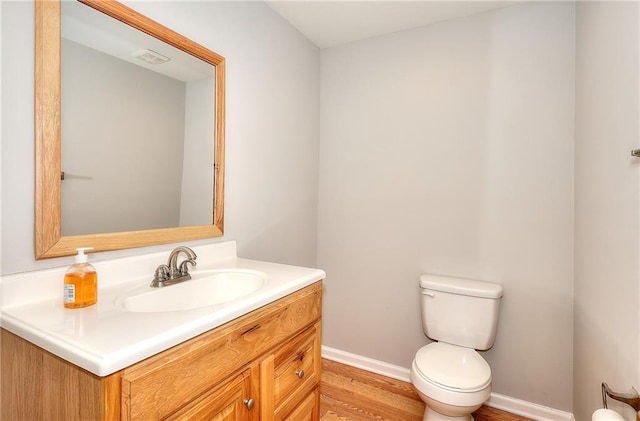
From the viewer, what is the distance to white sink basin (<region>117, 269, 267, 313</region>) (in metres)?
1.01

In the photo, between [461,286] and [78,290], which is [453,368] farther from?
[78,290]

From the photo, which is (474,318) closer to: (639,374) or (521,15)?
(639,374)

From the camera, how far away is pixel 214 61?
1444mm

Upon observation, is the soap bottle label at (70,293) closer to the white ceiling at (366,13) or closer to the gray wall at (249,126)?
the gray wall at (249,126)

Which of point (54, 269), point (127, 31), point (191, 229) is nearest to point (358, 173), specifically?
point (191, 229)

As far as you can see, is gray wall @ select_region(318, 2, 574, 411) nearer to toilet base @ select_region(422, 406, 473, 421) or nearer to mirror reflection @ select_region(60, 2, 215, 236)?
toilet base @ select_region(422, 406, 473, 421)

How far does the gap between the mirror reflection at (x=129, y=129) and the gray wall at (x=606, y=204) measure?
1.61m

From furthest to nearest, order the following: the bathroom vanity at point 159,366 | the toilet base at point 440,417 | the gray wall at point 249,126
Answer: the toilet base at point 440,417 → the gray wall at point 249,126 → the bathroom vanity at point 159,366

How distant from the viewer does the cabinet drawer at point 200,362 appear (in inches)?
25.4

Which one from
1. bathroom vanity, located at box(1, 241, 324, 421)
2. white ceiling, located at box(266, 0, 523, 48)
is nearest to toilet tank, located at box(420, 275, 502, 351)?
bathroom vanity, located at box(1, 241, 324, 421)

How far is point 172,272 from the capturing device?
1155mm

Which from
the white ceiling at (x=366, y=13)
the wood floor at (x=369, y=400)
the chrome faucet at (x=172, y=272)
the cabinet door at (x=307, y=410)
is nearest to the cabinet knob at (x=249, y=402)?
the cabinet door at (x=307, y=410)

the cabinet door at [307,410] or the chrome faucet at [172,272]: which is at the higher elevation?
the chrome faucet at [172,272]

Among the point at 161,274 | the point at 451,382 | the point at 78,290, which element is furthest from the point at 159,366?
the point at 451,382
